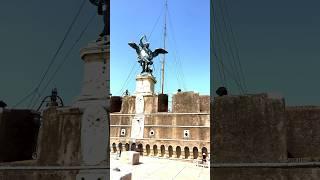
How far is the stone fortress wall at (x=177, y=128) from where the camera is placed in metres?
10.0

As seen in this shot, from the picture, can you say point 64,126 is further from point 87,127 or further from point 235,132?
point 235,132

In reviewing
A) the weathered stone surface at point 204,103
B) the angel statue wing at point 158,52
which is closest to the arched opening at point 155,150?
the weathered stone surface at point 204,103

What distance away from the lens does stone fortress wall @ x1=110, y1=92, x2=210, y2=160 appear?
10.0m

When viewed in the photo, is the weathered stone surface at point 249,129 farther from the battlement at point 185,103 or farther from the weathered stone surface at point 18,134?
the battlement at point 185,103

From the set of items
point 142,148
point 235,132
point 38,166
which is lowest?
point 142,148

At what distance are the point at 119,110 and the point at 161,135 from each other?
7.98ft

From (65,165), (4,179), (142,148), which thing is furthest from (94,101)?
(142,148)

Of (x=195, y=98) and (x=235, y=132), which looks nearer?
(x=235, y=132)

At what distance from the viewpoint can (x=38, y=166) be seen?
15.2 ft

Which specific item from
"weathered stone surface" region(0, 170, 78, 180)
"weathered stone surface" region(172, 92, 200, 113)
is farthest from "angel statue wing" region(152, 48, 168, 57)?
"weathered stone surface" region(0, 170, 78, 180)

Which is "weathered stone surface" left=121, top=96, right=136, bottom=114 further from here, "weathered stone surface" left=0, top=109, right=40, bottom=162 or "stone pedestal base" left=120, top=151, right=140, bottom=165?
"weathered stone surface" left=0, top=109, right=40, bottom=162

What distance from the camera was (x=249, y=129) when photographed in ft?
13.4

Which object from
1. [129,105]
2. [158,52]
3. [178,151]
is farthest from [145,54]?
[178,151]

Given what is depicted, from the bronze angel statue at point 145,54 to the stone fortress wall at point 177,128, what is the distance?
1833mm
